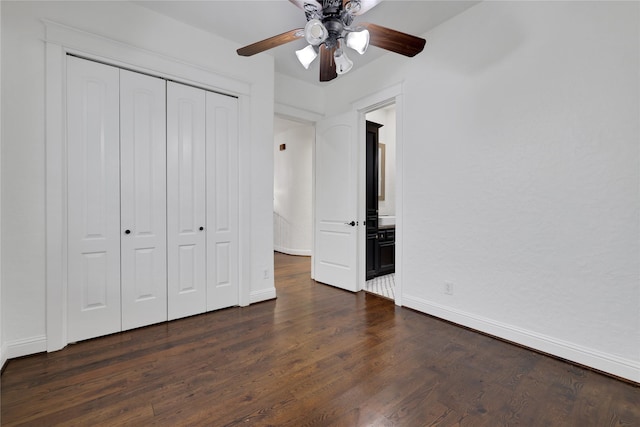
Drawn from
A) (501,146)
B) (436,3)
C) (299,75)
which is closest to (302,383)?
(501,146)

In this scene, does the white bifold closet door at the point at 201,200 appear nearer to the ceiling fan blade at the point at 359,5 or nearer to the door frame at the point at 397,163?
the door frame at the point at 397,163

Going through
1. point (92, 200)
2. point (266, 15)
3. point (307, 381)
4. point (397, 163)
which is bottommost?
point (307, 381)

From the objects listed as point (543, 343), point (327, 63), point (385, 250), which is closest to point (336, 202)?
point (385, 250)

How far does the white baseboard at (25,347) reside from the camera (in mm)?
2053

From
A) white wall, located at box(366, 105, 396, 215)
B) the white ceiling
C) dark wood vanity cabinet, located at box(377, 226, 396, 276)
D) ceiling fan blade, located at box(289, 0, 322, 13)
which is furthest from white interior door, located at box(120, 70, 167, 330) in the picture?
white wall, located at box(366, 105, 396, 215)

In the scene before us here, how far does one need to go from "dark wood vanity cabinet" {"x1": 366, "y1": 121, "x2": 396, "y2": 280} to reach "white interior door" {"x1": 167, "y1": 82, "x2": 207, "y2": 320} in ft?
7.34

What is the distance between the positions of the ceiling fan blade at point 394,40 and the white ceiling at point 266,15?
0.89 m

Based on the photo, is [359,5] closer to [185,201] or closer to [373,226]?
[185,201]

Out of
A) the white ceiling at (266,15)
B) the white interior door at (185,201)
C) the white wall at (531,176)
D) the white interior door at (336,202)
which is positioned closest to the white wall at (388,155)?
the white interior door at (336,202)

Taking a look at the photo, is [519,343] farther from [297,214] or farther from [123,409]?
[297,214]

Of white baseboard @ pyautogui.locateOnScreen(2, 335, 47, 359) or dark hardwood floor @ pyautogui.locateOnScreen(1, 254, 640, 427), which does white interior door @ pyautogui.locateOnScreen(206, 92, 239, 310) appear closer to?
dark hardwood floor @ pyautogui.locateOnScreen(1, 254, 640, 427)

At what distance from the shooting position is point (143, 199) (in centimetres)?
261

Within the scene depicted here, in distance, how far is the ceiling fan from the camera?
1732 millimetres

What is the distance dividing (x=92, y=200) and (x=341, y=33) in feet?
7.58
